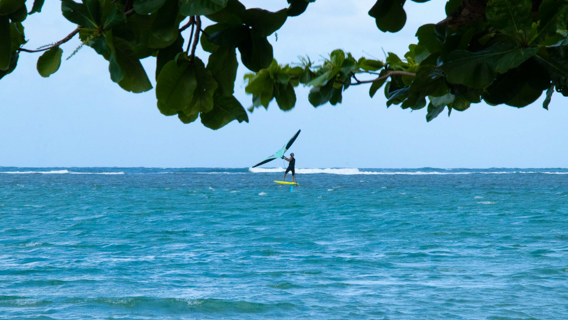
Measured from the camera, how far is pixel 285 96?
1.54 meters

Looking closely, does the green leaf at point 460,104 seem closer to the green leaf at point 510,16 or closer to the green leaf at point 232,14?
the green leaf at point 510,16

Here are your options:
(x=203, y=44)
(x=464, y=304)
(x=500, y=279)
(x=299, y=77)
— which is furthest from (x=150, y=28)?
(x=500, y=279)

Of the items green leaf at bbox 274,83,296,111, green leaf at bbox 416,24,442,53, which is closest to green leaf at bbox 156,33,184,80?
green leaf at bbox 274,83,296,111

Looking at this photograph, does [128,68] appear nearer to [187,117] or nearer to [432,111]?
[187,117]

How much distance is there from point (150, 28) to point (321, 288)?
22.5ft

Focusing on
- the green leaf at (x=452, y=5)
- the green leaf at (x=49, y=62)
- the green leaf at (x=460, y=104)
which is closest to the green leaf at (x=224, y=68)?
the green leaf at (x=49, y=62)

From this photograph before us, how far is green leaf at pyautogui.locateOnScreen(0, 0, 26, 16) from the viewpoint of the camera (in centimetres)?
99

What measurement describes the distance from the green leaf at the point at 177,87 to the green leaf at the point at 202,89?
2 centimetres

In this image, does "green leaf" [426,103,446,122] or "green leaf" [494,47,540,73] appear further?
"green leaf" [426,103,446,122]

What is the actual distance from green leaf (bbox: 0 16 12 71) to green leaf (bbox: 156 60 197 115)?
0.30 meters

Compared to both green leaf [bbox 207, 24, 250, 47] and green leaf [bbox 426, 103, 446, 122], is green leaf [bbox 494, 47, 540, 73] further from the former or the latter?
green leaf [bbox 426, 103, 446, 122]

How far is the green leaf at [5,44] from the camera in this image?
101 centimetres

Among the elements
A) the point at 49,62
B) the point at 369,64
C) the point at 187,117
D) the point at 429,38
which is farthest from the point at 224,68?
the point at 369,64

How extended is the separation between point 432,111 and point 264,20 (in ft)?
3.32
